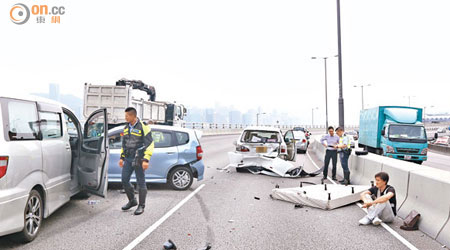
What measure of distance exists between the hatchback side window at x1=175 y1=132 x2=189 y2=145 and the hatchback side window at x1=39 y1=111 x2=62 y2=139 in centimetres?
372

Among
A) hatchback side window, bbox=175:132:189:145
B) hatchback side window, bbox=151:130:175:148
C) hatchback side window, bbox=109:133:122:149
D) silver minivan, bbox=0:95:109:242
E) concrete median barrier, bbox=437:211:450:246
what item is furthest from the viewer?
hatchback side window, bbox=175:132:189:145

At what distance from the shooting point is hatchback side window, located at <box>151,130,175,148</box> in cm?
969

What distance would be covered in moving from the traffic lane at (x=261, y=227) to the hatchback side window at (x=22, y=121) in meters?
2.07

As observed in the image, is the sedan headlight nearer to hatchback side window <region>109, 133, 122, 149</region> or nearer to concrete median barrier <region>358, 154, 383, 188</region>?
concrete median barrier <region>358, 154, 383, 188</region>

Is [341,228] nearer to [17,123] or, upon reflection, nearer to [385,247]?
[385,247]

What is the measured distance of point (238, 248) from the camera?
5.00m

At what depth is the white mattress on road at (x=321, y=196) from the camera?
7.69 m

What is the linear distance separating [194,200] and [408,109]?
48.1 ft

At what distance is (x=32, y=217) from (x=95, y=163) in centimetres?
171

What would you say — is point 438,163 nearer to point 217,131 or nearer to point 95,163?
point 95,163

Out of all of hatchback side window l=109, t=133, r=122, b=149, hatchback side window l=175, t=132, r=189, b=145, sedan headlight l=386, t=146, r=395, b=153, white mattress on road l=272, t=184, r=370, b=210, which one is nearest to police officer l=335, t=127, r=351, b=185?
white mattress on road l=272, t=184, r=370, b=210

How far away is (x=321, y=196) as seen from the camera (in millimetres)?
7984

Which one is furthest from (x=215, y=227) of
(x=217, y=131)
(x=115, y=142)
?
(x=217, y=131)

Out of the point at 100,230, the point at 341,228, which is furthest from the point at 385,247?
the point at 100,230
